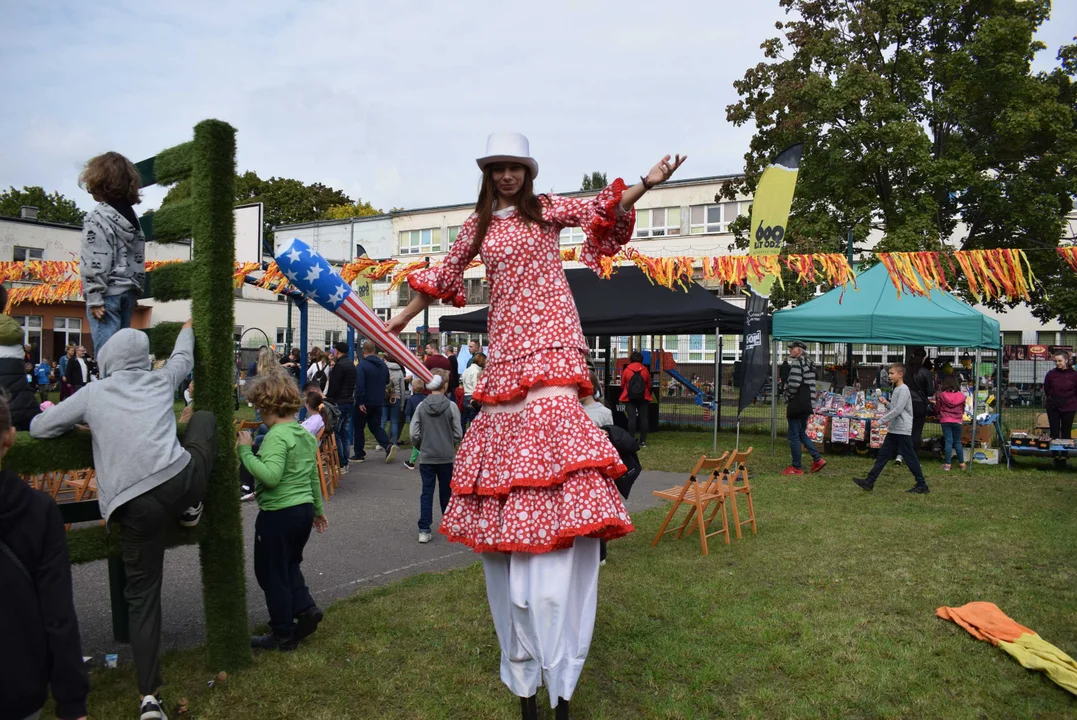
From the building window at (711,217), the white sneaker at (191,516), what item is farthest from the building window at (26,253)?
the white sneaker at (191,516)

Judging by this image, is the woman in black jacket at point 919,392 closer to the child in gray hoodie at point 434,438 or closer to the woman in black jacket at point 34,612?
the child in gray hoodie at point 434,438

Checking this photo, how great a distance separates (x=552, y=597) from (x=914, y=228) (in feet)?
67.1

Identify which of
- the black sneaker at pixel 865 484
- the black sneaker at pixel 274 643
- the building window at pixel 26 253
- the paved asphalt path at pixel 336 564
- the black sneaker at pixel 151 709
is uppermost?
the building window at pixel 26 253

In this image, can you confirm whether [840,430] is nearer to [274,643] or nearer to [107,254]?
[274,643]

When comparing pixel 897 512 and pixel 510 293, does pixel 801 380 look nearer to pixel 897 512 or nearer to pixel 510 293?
pixel 897 512

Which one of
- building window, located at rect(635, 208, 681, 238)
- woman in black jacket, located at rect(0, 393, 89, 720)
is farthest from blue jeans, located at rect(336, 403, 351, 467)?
building window, located at rect(635, 208, 681, 238)

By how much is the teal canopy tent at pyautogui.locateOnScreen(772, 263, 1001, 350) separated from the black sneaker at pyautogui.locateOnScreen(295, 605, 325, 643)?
34.9 feet

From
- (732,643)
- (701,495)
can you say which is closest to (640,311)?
(701,495)

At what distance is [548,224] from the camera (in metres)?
3.12

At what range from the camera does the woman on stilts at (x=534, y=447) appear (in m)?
2.81

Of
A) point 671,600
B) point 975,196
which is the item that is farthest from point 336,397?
point 975,196

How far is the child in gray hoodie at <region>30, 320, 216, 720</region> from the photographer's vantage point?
123 inches

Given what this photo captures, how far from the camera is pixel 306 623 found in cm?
425

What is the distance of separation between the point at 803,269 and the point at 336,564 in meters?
10.1
